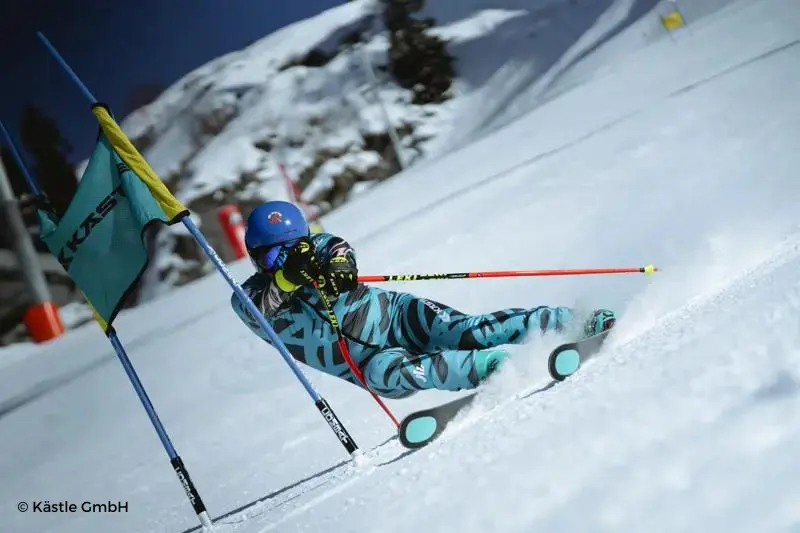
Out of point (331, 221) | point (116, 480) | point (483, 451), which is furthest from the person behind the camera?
point (331, 221)

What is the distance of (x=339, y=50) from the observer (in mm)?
45188

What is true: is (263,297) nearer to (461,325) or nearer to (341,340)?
(341,340)

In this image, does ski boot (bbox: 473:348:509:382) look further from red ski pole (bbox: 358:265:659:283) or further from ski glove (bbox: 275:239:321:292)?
ski glove (bbox: 275:239:321:292)

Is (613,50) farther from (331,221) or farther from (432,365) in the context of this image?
(432,365)

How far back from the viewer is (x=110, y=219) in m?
3.82

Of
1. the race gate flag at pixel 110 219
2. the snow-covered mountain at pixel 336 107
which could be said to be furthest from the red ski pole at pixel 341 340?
the snow-covered mountain at pixel 336 107

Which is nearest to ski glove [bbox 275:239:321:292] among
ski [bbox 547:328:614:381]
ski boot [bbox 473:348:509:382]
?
ski boot [bbox 473:348:509:382]

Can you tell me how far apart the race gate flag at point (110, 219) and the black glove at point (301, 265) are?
0.60 metres

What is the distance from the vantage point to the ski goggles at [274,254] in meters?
3.68

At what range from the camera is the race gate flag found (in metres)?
3.70

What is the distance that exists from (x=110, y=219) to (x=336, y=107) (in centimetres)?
3551

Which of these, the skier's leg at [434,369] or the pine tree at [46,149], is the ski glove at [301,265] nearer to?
the skier's leg at [434,369]

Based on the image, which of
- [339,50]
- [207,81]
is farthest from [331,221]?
[207,81]

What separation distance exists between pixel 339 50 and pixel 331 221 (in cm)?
3307
